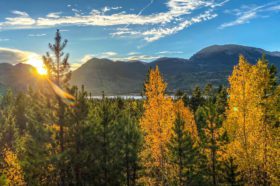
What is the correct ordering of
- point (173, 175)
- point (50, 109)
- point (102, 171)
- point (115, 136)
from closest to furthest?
point (50, 109) < point (102, 171) < point (115, 136) < point (173, 175)

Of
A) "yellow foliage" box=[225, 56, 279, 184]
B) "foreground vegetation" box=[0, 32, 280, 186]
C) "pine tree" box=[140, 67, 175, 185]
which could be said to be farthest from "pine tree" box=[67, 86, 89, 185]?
"yellow foliage" box=[225, 56, 279, 184]

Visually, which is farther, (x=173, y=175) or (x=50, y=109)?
(x=173, y=175)

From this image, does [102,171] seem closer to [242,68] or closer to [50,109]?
[50,109]

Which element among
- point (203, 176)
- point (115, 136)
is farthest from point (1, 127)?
point (203, 176)

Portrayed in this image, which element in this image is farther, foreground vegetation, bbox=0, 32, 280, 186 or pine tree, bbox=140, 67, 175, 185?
pine tree, bbox=140, 67, 175, 185

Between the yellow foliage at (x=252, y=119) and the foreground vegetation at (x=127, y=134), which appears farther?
the yellow foliage at (x=252, y=119)

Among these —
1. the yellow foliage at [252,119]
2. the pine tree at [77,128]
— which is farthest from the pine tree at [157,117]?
the pine tree at [77,128]

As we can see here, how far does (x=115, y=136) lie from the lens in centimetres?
3462

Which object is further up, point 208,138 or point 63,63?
point 63,63

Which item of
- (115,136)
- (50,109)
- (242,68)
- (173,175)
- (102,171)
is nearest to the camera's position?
(50,109)

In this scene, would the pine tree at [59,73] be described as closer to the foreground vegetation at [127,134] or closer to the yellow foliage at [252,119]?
the foreground vegetation at [127,134]

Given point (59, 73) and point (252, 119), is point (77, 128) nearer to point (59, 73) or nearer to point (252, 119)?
point (59, 73)

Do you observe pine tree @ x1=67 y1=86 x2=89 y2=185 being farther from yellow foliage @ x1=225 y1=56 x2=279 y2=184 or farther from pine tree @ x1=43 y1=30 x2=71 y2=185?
yellow foliage @ x1=225 y1=56 x2=279 y2=184

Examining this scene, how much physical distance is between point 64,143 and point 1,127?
116ft
